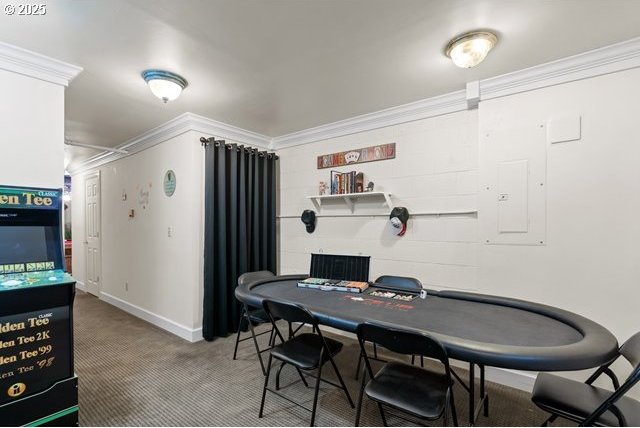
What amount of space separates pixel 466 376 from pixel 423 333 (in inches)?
68.0

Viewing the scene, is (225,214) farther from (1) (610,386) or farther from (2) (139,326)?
(1) (610,386)

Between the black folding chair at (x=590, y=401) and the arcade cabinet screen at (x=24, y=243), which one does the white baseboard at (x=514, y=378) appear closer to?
the black folding chair at (x=590, y=401)

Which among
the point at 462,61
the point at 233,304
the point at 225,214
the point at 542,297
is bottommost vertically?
the point at 233,304

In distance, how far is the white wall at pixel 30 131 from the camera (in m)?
1.99

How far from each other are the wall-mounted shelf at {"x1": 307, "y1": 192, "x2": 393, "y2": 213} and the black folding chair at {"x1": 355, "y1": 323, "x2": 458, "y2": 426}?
5.75 ft

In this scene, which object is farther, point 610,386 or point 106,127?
point 106,127

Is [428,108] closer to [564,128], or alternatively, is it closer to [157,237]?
[564,128]

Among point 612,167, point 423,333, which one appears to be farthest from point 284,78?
point 612,167

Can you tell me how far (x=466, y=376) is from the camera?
8.73 ft

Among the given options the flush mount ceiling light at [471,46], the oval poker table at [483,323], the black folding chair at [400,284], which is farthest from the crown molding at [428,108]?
the oval poker table at [483,323]

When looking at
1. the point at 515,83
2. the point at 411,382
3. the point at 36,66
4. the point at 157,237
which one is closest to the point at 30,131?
the point at 36,66

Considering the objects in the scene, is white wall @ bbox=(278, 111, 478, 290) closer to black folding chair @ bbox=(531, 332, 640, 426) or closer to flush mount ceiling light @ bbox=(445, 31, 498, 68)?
flush mount ceiling light @ bbox=(445, 31, 498, 68)

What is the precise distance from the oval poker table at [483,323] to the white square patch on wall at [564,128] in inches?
50.5

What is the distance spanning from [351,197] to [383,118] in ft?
3.04
